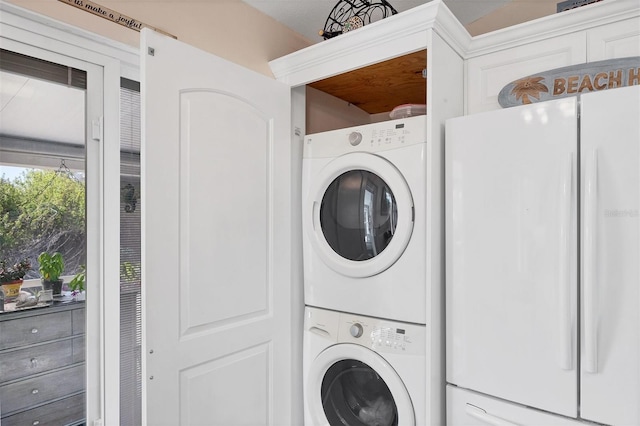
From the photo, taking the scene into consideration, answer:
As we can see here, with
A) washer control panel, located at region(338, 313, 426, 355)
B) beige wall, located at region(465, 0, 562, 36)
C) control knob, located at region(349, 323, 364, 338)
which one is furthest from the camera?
beige wall, located at region(465, 0, 562, 36)

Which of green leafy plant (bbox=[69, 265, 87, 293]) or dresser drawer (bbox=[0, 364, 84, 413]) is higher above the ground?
green leafy plant (bbox=[69, 265, 87, 293])

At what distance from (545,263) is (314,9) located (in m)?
1.60

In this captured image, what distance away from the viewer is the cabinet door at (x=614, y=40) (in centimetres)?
138

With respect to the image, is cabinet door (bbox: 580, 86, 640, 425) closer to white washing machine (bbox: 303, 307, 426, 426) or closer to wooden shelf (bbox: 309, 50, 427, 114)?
white washing machine (bbox: 303, 307, 426, 426)

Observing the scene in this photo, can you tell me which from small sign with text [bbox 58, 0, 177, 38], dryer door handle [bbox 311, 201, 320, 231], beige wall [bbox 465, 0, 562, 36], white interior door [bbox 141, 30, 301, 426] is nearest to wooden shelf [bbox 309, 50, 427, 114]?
white interior door [bbox 141, 30, 301, 426]

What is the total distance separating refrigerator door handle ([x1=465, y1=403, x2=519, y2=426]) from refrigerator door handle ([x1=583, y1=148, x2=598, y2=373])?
35 centimetres

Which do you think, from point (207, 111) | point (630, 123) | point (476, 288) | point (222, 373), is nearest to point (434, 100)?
point (630, 123)

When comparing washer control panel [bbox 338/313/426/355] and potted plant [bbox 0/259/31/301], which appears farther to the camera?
washer control panel [bbox 338/313/426/355]

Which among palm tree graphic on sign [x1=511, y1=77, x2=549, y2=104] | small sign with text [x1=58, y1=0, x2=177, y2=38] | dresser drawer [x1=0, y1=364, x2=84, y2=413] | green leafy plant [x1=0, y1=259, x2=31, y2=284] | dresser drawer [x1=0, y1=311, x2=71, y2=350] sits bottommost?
dresser drawer [x1=0, y1=364, x2=84, y2=413]

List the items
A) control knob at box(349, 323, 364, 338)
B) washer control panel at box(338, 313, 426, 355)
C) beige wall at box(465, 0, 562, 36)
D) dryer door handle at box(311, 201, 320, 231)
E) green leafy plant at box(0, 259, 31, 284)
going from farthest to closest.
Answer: beige wall at box(465, 0, 562, 36) → dryer door handle at box(311, 201, 320, 231) → control knob at box(349, 323, 364, 338) → washer control panel at box(338, 313, 426, 355) → green leafy plant at box(0, 259, 31, 284)

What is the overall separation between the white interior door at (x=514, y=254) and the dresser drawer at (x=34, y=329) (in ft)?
4.81

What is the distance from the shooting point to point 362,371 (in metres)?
1.75

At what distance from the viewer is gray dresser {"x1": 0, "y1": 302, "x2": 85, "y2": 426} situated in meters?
1.33

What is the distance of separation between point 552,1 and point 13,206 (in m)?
2.55
